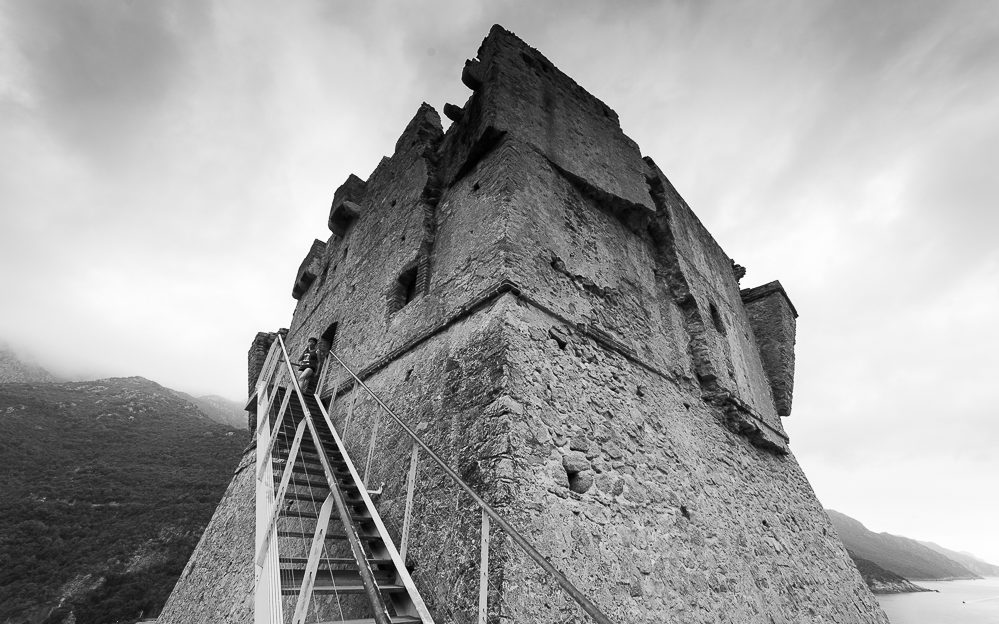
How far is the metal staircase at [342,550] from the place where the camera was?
2479 millimetres

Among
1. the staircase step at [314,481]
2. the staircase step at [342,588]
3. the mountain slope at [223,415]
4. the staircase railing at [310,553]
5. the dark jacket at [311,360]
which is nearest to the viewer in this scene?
the staircase railing at [310,553]

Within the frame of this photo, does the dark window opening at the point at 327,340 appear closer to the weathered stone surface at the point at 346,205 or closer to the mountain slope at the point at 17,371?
the weathered stone surface at the point at 346,205

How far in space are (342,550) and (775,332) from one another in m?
10.5

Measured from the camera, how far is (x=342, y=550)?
4.56 meters

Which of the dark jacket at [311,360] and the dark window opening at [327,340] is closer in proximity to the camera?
the dark jacket at [311,360]

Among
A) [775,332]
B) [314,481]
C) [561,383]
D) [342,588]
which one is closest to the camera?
[342,588]

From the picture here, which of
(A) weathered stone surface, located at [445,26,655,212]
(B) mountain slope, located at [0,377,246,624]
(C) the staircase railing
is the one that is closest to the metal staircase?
(C) the staircase railing

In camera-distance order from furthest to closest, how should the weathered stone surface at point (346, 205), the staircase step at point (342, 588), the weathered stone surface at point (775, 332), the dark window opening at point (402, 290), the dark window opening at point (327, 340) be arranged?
1. the weathered stone surface at point (346, 205)
2. the weathered stone surface at point (775, 332)
3. the dark window opening at point (327, 340)
4. the dark window opening at point (402, 290)
5. the staircase step at point (342, 588)

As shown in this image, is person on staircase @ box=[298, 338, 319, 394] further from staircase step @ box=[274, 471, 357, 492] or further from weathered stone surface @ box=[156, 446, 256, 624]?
staircase step @ box=[274, 471, 357, 492]

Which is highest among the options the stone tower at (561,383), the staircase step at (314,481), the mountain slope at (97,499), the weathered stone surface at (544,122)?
the weathered stone surface at (544,122)

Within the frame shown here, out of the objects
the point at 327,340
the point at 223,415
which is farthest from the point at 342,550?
the point at 223,415

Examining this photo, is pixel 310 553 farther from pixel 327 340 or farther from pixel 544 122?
pixel 327 340

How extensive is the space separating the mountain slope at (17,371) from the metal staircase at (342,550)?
70.6m

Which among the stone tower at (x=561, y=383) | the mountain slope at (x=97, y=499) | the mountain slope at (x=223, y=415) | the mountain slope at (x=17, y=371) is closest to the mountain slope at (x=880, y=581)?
the stone tower at (x=561, y=383)
